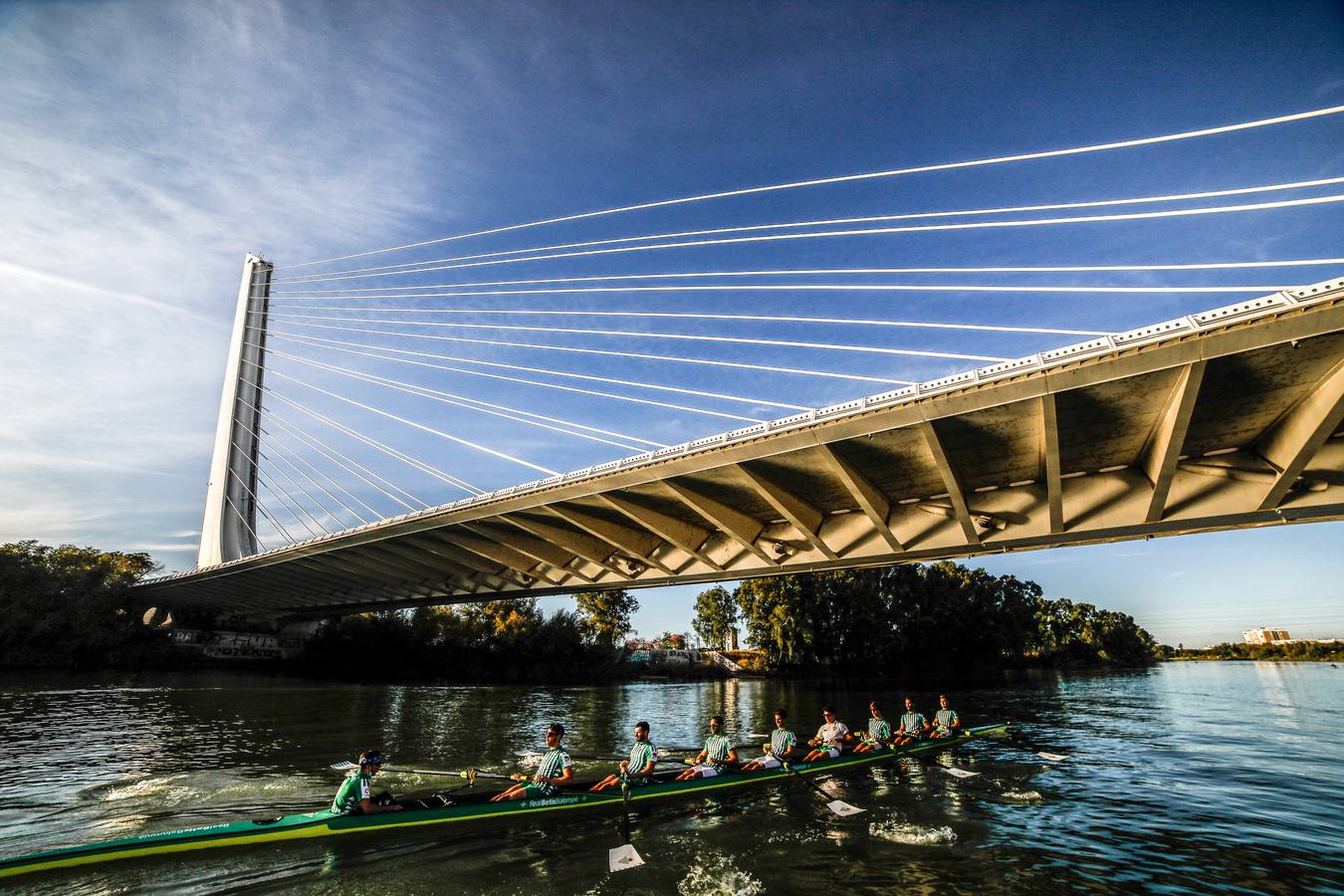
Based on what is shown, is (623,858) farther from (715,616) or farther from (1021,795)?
(715,616)

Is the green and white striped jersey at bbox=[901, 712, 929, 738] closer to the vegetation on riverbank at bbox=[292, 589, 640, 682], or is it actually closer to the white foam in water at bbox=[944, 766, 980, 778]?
the white foam in water at bbox=[944, 766, 980, 778]

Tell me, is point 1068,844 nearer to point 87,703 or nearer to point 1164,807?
point 1164,807

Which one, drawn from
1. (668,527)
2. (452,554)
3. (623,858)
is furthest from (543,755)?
(452,554)

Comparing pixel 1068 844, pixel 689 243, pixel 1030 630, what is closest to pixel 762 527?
pixel 689 243

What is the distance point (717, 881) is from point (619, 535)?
17.1 meters

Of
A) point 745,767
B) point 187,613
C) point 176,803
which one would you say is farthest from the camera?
point 187,613

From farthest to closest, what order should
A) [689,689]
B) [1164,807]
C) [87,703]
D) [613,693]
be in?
[689,689] → [613,693] → [87,703] → [1164,807]

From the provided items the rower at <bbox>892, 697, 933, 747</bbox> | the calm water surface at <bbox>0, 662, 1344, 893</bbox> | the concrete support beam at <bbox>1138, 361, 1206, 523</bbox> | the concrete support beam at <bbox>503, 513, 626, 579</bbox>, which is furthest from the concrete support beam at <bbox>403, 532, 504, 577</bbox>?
the concrete support beam at <bbox>1138, 361, 1206, 523</bbox>

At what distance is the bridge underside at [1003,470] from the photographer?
11016mm

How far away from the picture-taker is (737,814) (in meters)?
11.1

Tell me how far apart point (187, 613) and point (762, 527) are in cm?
6150

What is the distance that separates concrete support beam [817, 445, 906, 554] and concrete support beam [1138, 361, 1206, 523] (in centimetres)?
637

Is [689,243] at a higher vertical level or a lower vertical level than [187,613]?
higher

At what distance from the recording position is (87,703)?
26406 mm
